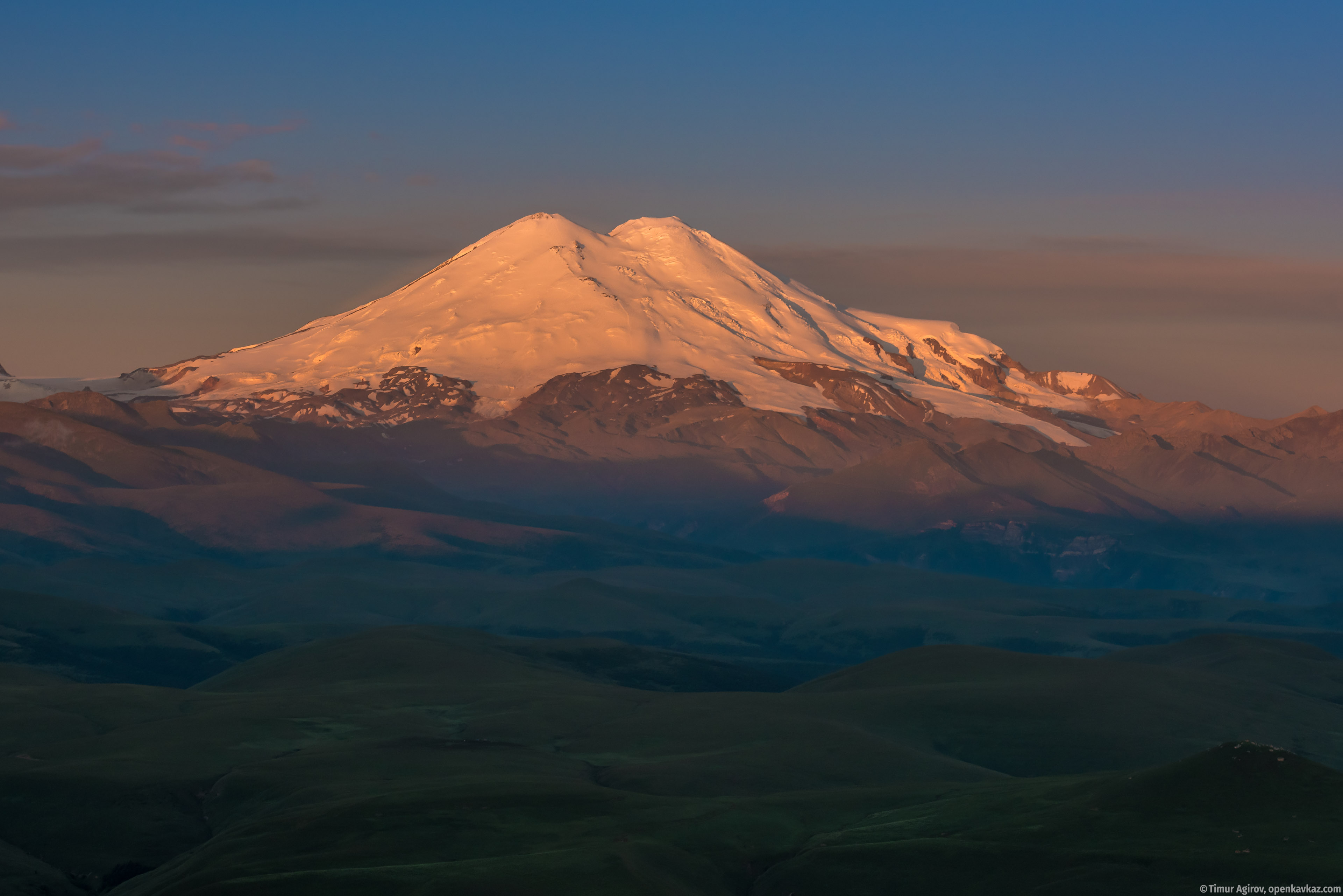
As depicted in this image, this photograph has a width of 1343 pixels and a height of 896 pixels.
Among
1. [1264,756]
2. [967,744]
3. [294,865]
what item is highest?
[1264,756]

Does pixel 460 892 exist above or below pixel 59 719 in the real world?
above

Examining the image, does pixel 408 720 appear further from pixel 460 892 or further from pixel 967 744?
pixel 460 892

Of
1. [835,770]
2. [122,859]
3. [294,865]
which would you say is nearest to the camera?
[294,865]

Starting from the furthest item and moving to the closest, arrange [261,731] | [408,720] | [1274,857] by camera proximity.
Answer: [408,720], [261,731], [1274,857]

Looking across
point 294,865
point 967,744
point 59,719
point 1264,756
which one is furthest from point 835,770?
point 59,719

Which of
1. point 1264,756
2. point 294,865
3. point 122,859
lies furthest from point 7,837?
point 1264,756

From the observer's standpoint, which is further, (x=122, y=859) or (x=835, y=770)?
(x=835, y=770)

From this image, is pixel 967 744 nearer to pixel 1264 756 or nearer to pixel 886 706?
pixel 886 706
